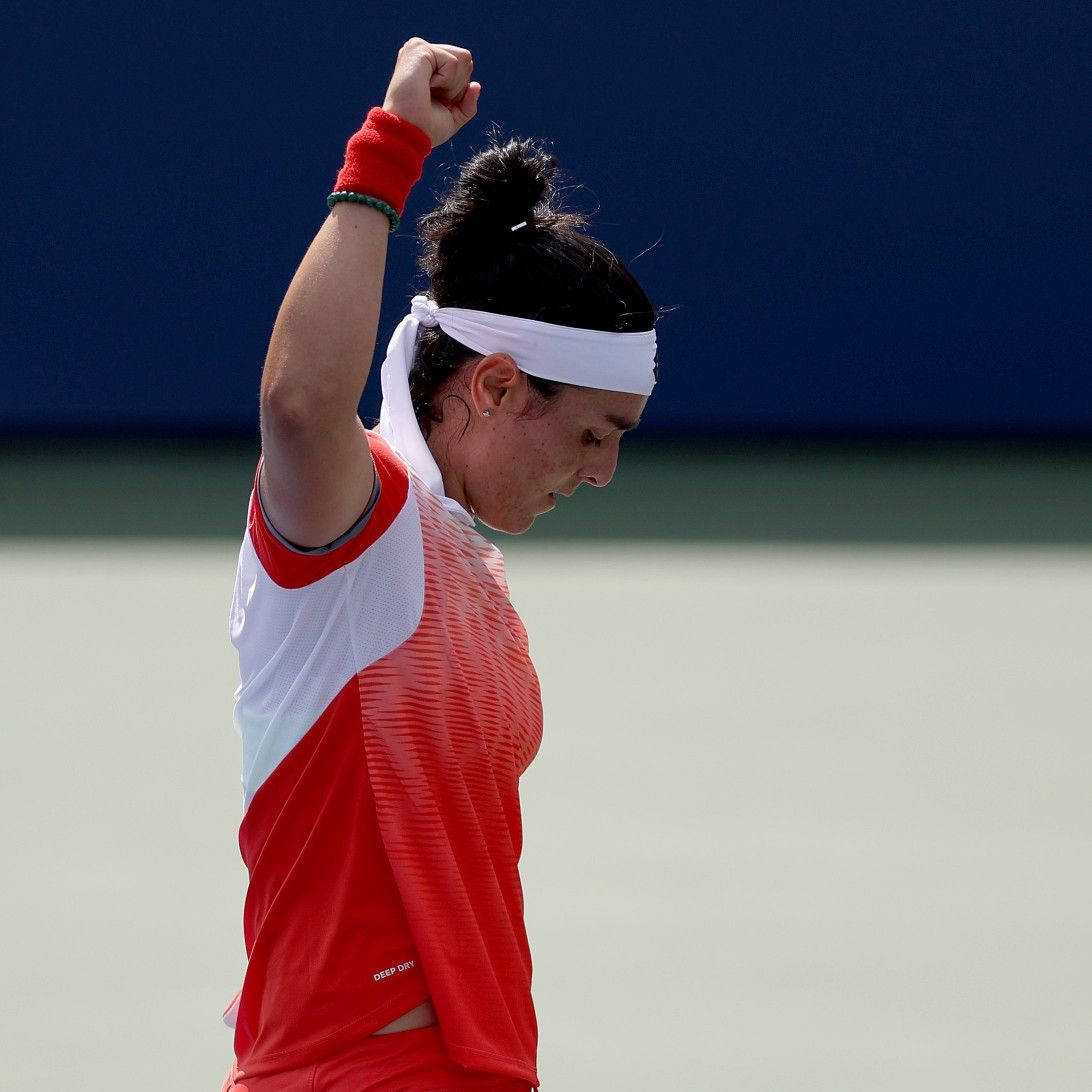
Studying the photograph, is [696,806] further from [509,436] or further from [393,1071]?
[393,1071]

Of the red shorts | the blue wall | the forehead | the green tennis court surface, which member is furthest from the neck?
the blue wall

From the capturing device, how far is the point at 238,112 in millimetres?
8414

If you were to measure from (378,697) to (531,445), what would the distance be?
0.35 meters

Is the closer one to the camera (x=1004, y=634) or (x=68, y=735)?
(x=68, y=735)

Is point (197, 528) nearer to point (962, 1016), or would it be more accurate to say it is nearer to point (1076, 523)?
point (1076, 523)

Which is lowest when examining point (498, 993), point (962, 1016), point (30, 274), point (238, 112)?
point (962, 1016)

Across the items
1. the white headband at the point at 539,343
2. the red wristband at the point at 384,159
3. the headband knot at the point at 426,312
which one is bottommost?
the white headband at the point at 539,343

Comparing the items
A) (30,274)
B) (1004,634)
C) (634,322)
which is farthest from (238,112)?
(634,322)

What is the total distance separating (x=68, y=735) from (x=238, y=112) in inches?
180

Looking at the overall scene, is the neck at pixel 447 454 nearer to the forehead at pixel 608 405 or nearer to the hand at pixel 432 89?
the forehead at pixel 608 405

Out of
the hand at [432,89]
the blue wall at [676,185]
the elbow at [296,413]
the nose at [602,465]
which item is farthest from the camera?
the blue wall at [676,185]

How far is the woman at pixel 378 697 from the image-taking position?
1.35 m

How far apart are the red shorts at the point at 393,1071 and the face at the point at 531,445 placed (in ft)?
1.65

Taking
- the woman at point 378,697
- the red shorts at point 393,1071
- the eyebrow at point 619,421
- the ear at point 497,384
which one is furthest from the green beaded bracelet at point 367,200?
the red shorts at point 393,1071
